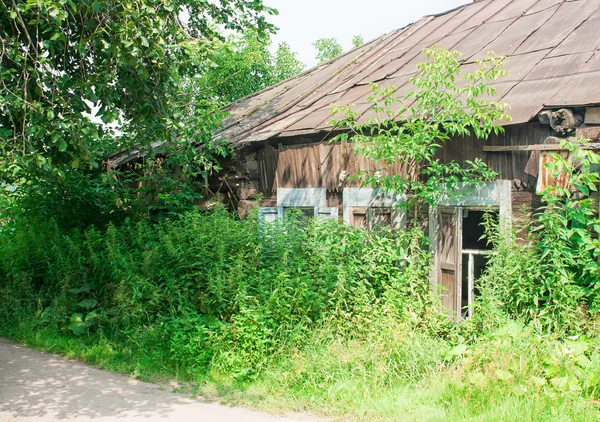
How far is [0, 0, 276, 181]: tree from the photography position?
21.7 ft

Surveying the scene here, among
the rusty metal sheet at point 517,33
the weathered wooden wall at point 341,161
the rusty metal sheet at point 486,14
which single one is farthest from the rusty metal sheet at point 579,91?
the rusty metal sheet at point 486,14

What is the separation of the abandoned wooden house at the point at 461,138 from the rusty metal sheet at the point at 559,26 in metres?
0.03

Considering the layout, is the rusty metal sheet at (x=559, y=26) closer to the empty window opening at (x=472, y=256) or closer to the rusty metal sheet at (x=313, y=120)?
the empty window opening at (x=472, y=256)

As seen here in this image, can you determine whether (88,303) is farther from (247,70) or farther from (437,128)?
(247,70)

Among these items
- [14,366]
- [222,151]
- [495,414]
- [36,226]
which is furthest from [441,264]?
[36,226]

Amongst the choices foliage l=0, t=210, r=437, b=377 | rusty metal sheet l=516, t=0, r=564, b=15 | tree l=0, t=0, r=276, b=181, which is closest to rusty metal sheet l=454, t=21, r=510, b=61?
rusty metal sheet l=516, t=0, r=564, b=15

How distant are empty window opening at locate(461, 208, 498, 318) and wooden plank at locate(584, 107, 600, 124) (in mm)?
1491

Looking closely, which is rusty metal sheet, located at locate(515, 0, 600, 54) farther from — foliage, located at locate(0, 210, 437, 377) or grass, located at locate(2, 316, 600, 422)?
grass, located at locate(2, 316, 600, 422)

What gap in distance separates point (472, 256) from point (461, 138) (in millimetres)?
1517

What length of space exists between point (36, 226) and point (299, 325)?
648 cm

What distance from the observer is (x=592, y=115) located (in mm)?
6457

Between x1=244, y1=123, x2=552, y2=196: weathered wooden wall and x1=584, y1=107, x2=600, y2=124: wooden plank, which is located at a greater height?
x1=584, y1=107, x2=600, y2=124: wooden plank

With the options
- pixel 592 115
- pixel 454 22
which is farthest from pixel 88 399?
pixel 454 22

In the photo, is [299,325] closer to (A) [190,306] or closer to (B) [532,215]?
(A) [190,306]
